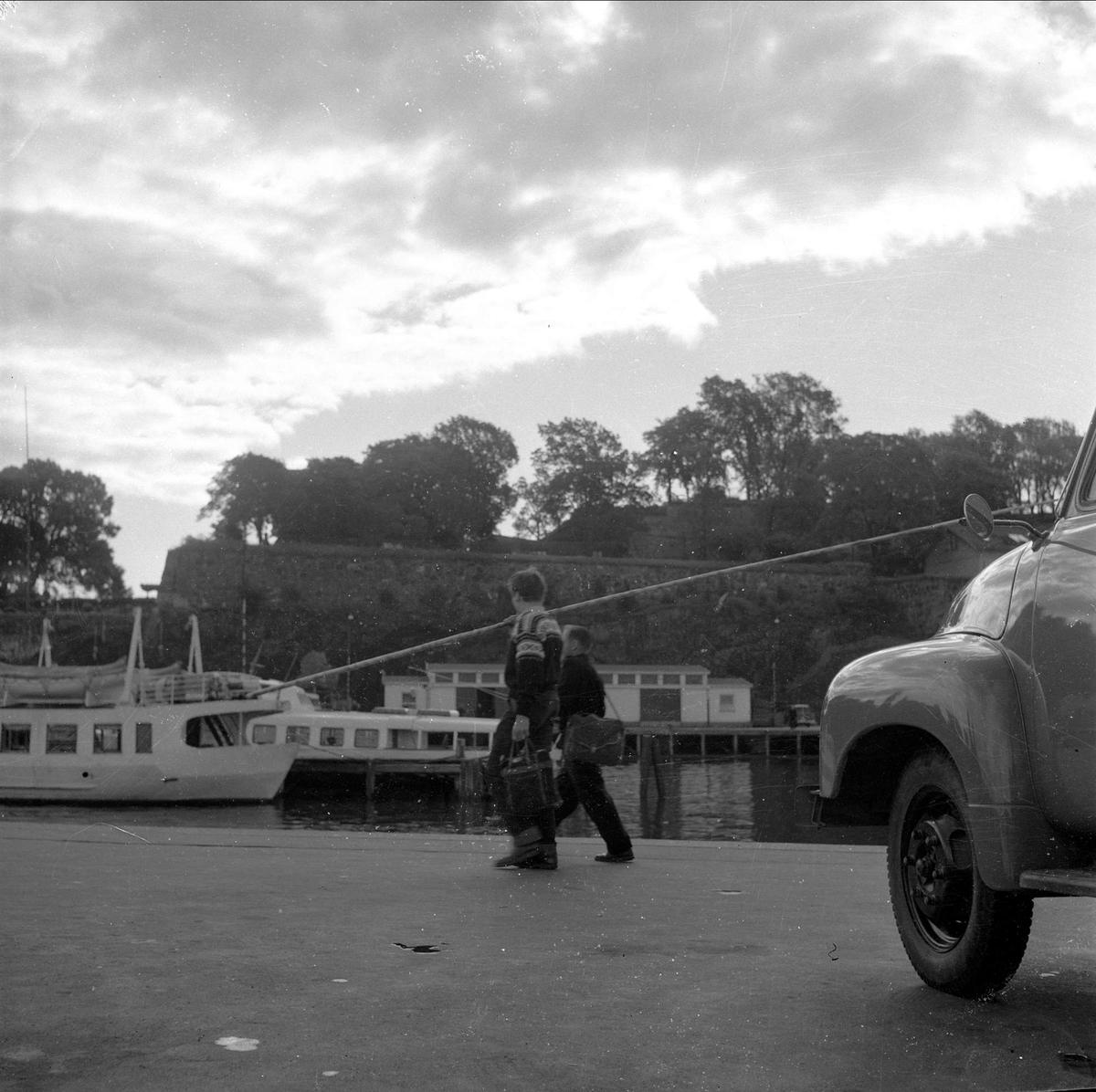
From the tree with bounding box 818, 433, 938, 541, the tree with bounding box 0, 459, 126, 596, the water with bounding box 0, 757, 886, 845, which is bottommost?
the water with bounding box 0, 757, 886, 845

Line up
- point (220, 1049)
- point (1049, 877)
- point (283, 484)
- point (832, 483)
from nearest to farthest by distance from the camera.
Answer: point (220, 1049) → point (1049, 877) → point (832, 483) → point (283, 484)

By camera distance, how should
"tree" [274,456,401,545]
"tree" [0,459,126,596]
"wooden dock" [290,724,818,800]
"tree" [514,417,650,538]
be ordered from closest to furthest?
"tree" [0,459,126,596] → "wooden dock" [290,724,818,800] → "tree" [514,417,650,538] → "tree" [274,456,401,545]

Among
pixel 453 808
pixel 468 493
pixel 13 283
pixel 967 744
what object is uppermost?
pixel 468 493

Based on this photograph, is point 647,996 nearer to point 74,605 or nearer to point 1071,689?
point 1071,689

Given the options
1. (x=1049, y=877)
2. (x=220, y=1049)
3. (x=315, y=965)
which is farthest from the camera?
(x=315, y=965)

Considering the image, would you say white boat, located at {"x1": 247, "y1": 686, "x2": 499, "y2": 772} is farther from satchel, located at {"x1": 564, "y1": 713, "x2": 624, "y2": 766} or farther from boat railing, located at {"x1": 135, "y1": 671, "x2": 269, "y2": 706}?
satchel, located at {"x1": 564, "y1": 713, "x2": 624, "y2": 766}

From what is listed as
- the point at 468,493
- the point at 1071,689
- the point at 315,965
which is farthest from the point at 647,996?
the point at 468,493

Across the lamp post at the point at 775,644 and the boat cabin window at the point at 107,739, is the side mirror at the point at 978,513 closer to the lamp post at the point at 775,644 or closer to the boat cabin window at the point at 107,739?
the boat cabin window at the point at 107,739

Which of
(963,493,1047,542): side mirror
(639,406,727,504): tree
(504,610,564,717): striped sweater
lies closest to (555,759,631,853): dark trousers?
(504,610,564,717): striped sweater

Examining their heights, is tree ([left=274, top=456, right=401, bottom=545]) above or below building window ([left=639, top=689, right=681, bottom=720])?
above

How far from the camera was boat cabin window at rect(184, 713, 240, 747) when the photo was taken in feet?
108

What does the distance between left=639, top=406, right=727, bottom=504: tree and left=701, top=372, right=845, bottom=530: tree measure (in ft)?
1.63

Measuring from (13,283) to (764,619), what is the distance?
78.2 m

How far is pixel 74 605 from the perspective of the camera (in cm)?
5456
